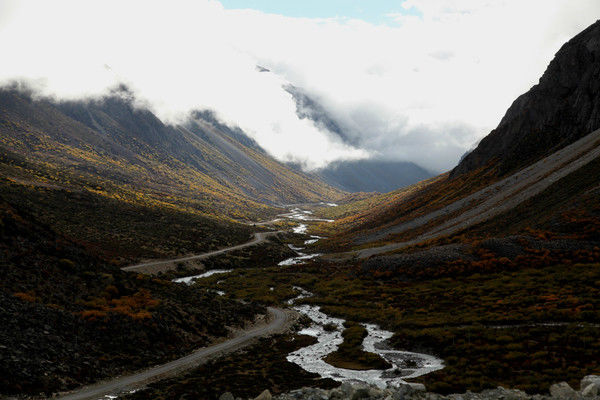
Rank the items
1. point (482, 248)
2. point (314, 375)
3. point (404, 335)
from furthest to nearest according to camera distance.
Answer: point (482, 248), point (404, 335), point (314, 375)

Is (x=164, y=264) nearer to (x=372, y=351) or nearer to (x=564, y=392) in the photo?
(x=372, y=351)

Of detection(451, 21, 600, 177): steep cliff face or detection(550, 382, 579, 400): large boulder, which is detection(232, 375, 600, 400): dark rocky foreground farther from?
detection(451, 21, 600, 177): steep cliff face

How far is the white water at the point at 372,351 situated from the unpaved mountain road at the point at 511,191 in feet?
206

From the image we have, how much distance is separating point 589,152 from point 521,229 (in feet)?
112

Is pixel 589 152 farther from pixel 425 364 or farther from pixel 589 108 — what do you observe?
pixel 425 364

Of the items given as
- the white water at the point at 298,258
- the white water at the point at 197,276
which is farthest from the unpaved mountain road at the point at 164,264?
the white water at the point at 298,258

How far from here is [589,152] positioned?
9919cm

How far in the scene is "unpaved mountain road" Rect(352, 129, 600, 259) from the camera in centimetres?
10062

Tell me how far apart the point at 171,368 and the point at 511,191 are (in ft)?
351

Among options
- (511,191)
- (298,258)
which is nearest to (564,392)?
(511,191)

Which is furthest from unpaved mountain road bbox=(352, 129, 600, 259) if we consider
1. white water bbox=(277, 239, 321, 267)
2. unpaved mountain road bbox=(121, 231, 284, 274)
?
unpaved mountain road bbox=(121, 231, 284, 274)

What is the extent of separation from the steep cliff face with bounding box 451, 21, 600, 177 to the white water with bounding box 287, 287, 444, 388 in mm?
107620

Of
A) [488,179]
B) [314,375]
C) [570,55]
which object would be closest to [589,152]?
[488,179]

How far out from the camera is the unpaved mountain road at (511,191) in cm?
10062
